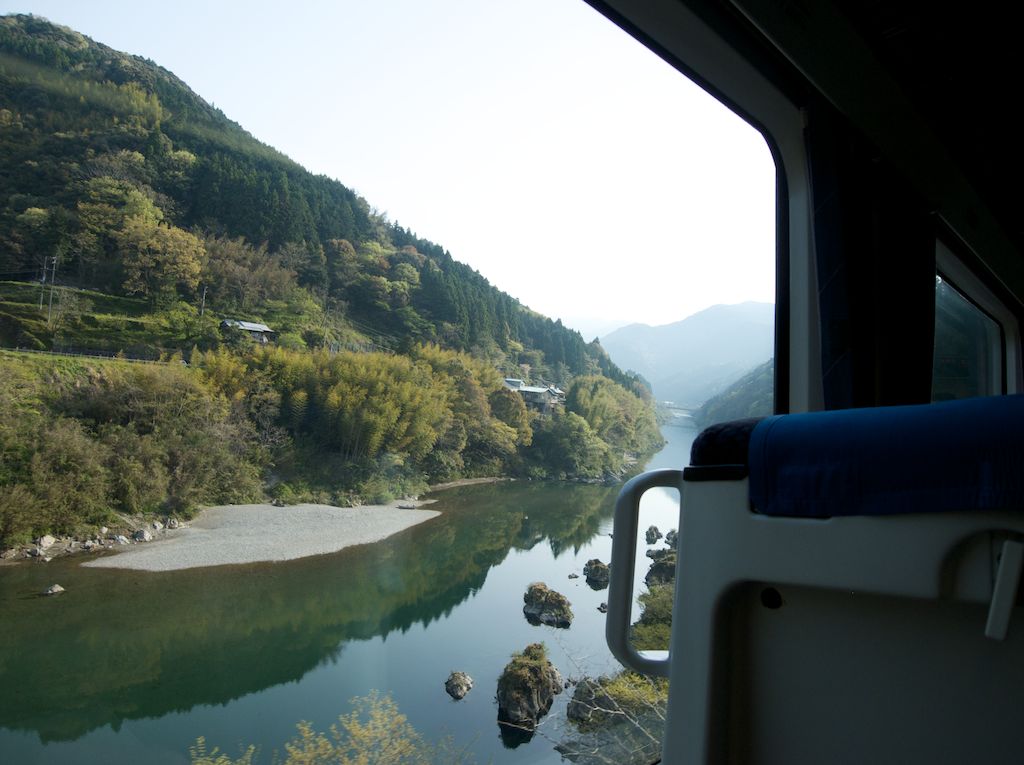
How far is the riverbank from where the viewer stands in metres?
1.99

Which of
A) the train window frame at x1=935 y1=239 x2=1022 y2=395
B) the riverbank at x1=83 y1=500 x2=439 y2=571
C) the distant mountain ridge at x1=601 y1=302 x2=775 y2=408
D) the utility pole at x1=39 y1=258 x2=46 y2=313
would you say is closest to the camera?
the utility pole at x1=39 y1=258 x2=46 y2=313

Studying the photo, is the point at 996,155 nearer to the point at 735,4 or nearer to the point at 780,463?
the point at 735,4

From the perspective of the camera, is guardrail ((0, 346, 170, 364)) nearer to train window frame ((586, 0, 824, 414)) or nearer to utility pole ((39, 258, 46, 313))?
utility pole ((39, 258, 46, 313))

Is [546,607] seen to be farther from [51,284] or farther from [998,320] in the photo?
[998,320]

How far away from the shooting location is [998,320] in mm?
3477

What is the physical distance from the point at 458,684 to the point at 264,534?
874mm

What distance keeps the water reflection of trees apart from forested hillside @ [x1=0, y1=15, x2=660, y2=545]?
222 mm

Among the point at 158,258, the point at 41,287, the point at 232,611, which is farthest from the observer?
the point at 232,611

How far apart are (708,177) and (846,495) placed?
1848 millimetres

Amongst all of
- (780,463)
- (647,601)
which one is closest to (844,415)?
(780,463)

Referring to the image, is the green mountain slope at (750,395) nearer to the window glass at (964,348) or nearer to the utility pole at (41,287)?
the window glass at (964,348)

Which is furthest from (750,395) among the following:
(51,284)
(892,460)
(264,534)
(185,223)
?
(51,284)

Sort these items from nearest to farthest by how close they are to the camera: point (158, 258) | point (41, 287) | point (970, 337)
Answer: point (41, 287)
point (158, 258)
point (970, 337)

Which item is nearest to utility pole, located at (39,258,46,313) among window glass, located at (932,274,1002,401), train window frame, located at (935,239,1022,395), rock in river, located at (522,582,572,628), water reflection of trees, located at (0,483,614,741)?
water reflection of trees, located at (0,483,614,741)
